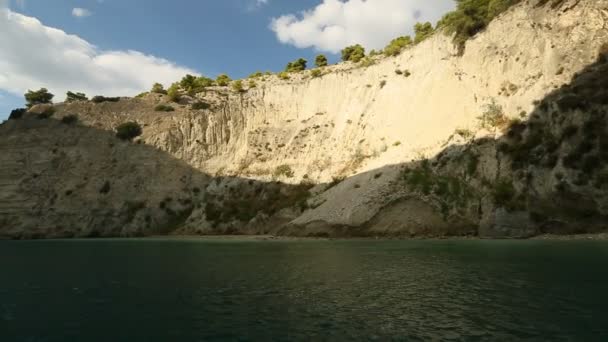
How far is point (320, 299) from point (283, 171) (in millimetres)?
40287

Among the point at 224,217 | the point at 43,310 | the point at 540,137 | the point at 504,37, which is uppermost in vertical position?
the point at 504,37

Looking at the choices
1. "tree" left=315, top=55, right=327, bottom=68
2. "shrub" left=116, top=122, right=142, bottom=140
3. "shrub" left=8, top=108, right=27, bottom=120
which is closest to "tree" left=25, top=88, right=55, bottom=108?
"shrub" left=8, top=108, right=27, bottom=120

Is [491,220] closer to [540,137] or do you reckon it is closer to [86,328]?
[540,137]

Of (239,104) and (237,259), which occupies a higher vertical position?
(239,104)

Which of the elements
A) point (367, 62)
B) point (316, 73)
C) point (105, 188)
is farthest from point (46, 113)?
point (367, 62)

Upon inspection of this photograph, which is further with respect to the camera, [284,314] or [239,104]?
[239,104]

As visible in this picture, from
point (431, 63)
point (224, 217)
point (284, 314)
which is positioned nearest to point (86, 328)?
point (284, 314)

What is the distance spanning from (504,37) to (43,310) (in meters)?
45.9

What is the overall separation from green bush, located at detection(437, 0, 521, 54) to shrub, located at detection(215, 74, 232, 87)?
39.6 meters

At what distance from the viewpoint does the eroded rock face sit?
108ft

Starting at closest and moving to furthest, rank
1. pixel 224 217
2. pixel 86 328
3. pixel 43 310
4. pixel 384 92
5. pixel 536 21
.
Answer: pixel 86 328 < pixel 43 310 < pixel 536 21 < pixel 224 217 < pixel 384 92

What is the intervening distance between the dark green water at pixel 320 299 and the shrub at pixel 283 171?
30.3 meters

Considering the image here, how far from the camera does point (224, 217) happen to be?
49219 mm

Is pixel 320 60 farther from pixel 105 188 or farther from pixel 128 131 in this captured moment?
pixel 105 188
